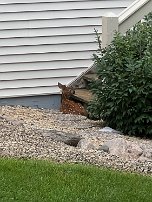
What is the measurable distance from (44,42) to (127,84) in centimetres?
246

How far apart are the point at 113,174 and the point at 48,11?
5011mm

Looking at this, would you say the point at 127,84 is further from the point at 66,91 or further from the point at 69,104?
the point at 66,91

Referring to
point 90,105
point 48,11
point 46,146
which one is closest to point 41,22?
point 48,11

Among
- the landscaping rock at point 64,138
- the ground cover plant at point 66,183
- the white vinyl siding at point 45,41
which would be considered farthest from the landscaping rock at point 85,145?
the white vinyl siding at point 45,41

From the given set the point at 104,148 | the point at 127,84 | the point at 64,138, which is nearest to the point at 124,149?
the point at 104,148

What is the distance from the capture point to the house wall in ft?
38.2

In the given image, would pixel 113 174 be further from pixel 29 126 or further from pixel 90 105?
pixel 90 105

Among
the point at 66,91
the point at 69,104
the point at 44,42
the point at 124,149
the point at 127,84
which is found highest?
the point at 44,42

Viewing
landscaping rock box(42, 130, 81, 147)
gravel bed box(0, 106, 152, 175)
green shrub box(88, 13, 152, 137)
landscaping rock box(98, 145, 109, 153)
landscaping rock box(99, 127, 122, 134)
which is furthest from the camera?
landscaping rock box(99, 127, 122, 134)

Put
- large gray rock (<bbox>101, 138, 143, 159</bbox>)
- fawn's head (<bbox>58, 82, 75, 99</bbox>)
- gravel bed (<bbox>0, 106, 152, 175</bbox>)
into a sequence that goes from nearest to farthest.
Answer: gravel bed (<bbox>0, 106, 152, 175</bbox>), large gray rock (<bbox>101, 138, 143, 159</bbox>), fawn's head (<bbox>58, 82, 75, 99</bbox>)

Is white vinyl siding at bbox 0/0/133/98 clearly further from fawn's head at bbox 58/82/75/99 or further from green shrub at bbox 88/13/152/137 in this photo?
green shrub at bbox 88/13/152/137

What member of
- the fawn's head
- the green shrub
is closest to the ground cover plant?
the green shrub

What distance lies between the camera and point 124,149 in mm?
8461

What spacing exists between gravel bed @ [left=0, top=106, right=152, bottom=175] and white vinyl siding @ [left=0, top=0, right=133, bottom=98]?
0.83 m
